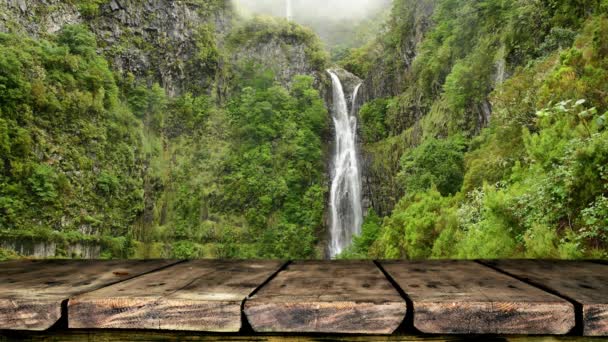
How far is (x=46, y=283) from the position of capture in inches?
52.4

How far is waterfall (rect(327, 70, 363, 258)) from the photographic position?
25.6 meters

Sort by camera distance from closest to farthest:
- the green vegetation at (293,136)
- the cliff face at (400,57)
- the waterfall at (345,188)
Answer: the green vegetation at (293,136) < the cliff face at (400,57) < the waterfall at (345,188)

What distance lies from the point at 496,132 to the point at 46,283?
1179cm

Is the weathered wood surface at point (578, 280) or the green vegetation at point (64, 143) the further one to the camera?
the green vegetation at point (64, 143)

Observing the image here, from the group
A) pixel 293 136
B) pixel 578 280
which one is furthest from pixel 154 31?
pixel 578 280

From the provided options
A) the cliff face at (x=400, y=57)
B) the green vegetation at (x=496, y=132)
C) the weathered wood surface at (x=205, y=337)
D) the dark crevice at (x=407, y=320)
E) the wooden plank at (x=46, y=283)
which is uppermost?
the cliff face at (x=400, y=57)

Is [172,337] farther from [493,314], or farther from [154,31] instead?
[154,31]

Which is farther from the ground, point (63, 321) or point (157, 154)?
point (157, 154)

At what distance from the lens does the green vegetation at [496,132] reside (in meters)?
5.27

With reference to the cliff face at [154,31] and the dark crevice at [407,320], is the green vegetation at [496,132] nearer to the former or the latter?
the dark crevice at [407,320]

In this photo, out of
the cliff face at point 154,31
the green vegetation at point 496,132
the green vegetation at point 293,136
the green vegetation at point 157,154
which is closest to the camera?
the green vegetation at point 496,132

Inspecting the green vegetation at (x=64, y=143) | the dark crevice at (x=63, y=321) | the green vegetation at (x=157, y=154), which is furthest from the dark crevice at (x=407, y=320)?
the green vegetation at (x=64, y=143)

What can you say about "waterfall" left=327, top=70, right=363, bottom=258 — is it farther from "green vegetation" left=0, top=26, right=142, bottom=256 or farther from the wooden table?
the wooden table

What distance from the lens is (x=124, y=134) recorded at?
2506 cm
